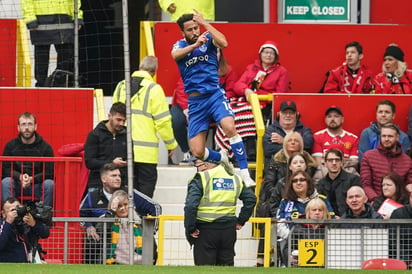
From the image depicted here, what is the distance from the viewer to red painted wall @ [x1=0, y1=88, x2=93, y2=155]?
749 inches

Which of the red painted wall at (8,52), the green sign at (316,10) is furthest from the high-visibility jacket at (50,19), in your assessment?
the green sign at (316,10)

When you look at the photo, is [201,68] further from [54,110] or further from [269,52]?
[54,110]

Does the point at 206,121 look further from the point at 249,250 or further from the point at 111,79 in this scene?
the point at 111,79

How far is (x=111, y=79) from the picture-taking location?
883 inches

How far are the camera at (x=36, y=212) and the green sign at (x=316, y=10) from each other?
7.93m

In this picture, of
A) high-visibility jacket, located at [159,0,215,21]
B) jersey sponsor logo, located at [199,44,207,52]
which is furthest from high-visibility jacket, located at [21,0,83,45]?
jersey sponsor logo, located at [199,44,207,52]

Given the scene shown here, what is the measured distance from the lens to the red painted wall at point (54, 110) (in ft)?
62.4

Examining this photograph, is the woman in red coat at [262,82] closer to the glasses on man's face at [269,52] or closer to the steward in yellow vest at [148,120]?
the glasses on man's face at [269,52]

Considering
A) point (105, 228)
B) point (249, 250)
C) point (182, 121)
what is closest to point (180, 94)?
point (182, 121)

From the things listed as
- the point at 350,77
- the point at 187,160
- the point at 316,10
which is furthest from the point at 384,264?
the point at 316,10

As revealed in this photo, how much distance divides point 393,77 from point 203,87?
13.4 feet

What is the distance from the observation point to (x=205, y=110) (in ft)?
53.9

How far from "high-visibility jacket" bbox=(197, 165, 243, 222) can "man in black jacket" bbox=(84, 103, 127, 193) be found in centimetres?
290

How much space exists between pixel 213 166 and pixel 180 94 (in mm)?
4554
